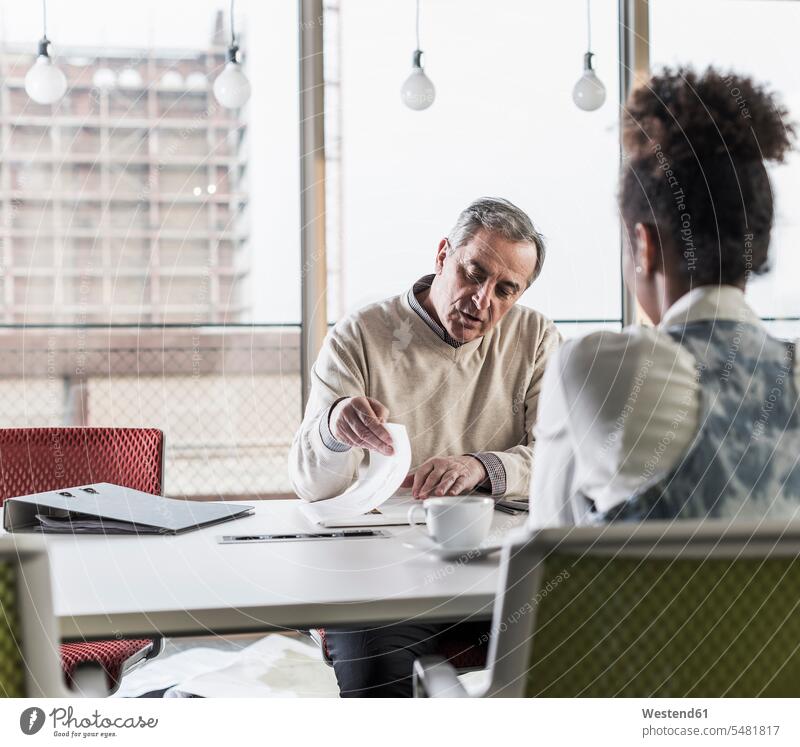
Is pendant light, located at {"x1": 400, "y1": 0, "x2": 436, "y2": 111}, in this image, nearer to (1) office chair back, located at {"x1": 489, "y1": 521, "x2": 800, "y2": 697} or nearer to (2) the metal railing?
(2) the metal railing

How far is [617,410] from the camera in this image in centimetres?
53

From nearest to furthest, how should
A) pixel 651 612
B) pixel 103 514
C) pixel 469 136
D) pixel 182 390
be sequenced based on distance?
1. pixel 651 612
2. pixel 103 514
3. pixel 469 136
4. pixel 182 390

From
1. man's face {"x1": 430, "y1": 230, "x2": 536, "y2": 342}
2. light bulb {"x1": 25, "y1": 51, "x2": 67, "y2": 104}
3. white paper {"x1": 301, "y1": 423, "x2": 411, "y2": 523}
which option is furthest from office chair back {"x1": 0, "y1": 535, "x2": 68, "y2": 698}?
light bulb {"x1": 25, "y1": 51, "x2": 67, "y2": 104}

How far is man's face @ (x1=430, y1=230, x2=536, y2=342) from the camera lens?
Answer: 42.3 inches

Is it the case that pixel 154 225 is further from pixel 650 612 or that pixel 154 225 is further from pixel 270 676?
pixel 650 612

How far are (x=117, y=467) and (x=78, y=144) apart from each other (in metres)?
0.74

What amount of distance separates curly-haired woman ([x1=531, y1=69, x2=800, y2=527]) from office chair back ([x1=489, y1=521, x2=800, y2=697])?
0.27 ft

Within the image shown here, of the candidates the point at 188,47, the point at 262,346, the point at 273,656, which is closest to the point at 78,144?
the point at 188,47

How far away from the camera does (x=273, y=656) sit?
1.48m

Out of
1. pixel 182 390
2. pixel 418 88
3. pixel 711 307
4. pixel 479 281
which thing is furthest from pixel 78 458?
pixel 711 307

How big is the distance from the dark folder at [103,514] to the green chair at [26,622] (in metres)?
0.26

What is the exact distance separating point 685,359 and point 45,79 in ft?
3.59

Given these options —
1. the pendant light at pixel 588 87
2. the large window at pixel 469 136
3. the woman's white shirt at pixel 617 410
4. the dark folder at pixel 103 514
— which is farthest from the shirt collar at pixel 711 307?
the pendant light at pixel 588 87
